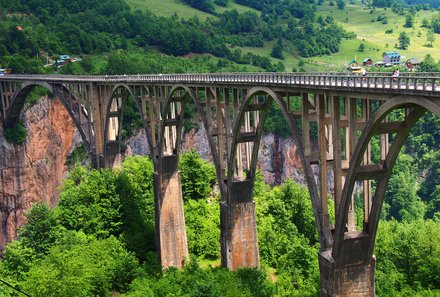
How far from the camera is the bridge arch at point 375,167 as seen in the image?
29.2 metres

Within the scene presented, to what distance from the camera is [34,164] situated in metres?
101

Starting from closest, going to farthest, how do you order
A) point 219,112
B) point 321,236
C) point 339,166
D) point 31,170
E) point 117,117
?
point 339,166 → point 321,236 → point 219,112 → point 117,117 → point 31,170

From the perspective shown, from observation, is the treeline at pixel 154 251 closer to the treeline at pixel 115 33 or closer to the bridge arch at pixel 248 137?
the bridge arch at pixel 248 137

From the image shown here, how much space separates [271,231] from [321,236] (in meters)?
25.4

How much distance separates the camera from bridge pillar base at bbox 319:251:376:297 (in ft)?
116

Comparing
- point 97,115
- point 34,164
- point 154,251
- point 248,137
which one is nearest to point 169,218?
point 154,251

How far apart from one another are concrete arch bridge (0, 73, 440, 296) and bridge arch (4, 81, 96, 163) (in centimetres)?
31

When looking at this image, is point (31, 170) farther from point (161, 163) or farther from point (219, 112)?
point (219, 112)

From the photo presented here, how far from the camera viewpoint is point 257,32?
194 meters

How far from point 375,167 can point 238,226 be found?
20.2 meters

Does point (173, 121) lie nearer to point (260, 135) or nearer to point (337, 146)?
point (260, 135)

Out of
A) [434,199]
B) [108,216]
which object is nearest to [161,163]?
[108,216]

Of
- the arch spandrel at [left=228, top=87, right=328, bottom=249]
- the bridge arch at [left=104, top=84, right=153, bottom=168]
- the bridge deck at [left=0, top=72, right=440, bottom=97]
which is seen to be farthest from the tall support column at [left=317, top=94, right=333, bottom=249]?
the bridge arch at [left=104, top=84, right=153, bottom=168]

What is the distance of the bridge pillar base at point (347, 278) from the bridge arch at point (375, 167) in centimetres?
39
